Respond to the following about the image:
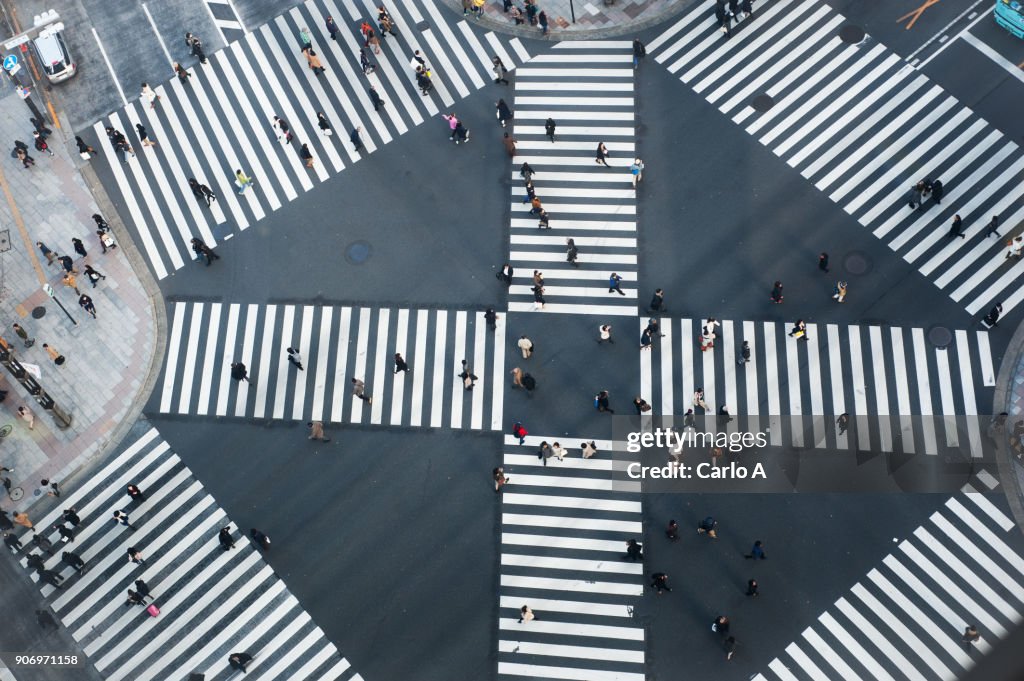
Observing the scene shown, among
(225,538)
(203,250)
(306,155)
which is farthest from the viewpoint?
(306,155)

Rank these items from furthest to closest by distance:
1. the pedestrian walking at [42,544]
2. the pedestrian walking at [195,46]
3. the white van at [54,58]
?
1. the white van at [54,58]
2. the pedestrian walking at [195,46]
3. the pedestrian walking at [42,544]

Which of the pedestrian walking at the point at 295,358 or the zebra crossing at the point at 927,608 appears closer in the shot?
the zebra crossing at the point at 927,608

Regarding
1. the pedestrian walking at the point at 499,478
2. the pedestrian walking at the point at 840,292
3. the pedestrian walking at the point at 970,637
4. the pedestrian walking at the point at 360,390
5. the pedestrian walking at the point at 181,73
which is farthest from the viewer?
the pedestrian walking at the point at 181,73

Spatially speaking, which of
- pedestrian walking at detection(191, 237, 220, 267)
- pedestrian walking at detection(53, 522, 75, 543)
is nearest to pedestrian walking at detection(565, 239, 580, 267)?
pedestrian walking at detection(191, 237, 220, 267)

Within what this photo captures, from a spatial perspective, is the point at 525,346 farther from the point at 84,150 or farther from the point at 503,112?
the point at 84,150

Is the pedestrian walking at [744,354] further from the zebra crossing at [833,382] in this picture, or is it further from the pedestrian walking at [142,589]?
the pedestrian walking at [142,589]

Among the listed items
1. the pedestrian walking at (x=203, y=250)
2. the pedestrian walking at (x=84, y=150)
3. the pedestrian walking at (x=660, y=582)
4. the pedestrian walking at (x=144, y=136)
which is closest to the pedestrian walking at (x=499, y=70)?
the pedestrian walking at (x=203, y=250)

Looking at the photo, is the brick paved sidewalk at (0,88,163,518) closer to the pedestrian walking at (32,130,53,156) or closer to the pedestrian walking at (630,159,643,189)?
the pedestrian walking at (32,130,53,156)

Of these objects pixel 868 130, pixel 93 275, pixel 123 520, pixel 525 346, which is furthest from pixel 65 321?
pixel 868 130
